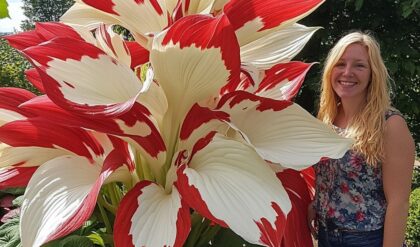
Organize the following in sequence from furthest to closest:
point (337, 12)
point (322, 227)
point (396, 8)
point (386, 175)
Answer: point (337, 12) → point (396, 8) → point (322, 227) → point (386, 175)

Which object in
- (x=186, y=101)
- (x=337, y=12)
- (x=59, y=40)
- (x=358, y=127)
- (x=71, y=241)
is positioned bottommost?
(x=337, y=12)

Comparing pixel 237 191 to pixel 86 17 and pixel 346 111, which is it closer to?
pixel 86 17

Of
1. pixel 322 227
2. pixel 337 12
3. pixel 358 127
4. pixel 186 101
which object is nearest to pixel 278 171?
pixel 186 101

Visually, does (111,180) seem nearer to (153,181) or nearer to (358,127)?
(153,181)

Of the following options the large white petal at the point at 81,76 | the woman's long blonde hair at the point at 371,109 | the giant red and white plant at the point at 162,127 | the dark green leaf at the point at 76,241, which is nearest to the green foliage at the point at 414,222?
the woman's long blonde hair at the point at 371,109

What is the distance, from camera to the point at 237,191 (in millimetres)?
634

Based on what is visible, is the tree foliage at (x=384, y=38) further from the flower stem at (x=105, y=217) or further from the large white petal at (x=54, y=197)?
the large white petal at (x=54, y=197)

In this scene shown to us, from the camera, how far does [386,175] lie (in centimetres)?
137

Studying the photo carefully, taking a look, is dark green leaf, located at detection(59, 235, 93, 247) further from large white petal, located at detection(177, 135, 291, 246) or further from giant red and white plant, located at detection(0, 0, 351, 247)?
large white petal, located at detection(177, 135, 291, 246)

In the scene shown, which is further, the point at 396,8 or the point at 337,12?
the point at 337,12

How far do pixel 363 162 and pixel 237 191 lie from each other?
85 centimetres

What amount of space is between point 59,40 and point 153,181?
0.76 feet

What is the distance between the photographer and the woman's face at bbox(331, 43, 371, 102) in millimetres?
1388

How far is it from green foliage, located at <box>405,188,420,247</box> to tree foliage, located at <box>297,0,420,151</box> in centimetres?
62
